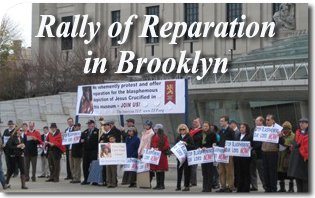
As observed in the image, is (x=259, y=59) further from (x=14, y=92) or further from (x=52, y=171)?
(x=52, y=171)

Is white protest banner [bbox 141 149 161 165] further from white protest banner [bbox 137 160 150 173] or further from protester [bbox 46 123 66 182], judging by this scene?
protester [bbox 46 123 66 182]

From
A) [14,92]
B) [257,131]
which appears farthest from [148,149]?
[14,92]

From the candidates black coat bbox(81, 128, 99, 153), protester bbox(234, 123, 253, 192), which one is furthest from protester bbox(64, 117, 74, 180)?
protester bbox(234, 123, 253, 192)

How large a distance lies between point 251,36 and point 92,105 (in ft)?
22.7

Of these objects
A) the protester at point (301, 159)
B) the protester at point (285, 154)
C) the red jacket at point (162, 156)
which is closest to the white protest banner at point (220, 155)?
the protester at point (285, 154)

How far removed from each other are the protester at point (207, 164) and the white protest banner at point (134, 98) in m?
2.63

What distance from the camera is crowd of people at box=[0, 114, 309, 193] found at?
56.5 ft

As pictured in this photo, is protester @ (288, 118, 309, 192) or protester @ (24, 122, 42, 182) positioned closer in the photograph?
protester @ (288, 118, 309, 192)

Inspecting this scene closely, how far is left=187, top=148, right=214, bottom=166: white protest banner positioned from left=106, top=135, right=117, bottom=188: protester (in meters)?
2.61

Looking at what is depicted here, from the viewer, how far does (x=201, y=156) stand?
17844 mm

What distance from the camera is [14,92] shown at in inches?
2235

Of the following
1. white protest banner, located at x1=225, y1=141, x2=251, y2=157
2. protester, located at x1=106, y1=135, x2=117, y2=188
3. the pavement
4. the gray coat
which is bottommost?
the pavement

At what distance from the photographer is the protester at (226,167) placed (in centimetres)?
1778

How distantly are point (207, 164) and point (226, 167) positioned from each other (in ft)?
1.64
